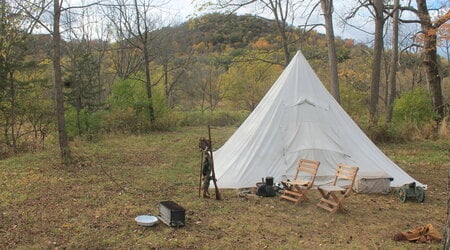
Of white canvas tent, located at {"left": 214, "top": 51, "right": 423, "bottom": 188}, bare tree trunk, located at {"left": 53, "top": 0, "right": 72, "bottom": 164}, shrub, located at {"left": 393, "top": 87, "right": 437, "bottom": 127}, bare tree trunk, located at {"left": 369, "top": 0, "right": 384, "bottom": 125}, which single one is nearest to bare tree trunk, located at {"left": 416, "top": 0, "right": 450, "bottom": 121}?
shrub, located at {"left": 393, "top": 87, "right": 437, "bottom": 127}

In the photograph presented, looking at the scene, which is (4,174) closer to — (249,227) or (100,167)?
(100,167)

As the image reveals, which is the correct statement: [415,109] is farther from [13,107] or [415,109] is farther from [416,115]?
[13,107]

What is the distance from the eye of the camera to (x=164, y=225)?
559 cm

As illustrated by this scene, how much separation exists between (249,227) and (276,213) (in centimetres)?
86

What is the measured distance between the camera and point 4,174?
29.1 ft

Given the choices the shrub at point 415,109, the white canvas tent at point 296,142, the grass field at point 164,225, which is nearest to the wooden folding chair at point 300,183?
the grass field at point 164,225

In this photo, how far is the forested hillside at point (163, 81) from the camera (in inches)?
597

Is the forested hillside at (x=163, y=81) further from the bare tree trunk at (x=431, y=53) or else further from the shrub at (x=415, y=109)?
the bare tree trunk at (x=431, y=53)

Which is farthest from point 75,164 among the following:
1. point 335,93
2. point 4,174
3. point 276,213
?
point 335,93

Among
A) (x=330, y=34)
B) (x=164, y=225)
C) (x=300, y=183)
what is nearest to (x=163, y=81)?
(x=330, y=34)

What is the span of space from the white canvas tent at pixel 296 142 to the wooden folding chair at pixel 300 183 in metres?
0.29

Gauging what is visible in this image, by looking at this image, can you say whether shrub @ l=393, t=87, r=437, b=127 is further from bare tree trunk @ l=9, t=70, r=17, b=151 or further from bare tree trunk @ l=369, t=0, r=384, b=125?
bare tree trunk @ l=9, t=70, r=17, b=151

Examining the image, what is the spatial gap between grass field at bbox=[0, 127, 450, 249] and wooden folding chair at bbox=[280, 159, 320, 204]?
0.19m

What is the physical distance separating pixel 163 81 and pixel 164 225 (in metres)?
25.1
